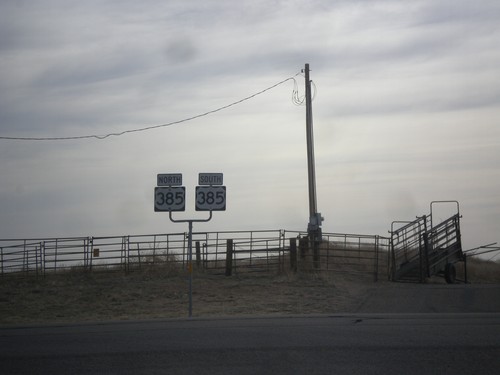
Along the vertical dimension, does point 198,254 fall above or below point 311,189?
below

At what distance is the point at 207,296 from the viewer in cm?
2447

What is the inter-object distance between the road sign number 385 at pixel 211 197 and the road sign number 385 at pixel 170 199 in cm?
41

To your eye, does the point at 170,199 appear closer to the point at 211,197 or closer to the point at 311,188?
the point at 211,197

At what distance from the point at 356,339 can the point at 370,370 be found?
2.24 metres

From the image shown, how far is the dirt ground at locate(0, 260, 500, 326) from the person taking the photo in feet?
67.4

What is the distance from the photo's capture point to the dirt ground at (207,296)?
20.5m

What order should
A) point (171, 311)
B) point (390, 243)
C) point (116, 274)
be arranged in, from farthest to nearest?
point (116, 274) → point (390, 243) → point (171, 311)

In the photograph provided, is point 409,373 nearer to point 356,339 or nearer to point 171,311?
point 356,339

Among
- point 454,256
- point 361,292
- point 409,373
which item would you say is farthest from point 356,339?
point 454,256

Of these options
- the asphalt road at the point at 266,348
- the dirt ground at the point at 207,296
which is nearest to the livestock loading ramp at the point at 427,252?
the dirt ground at the point at 207,296

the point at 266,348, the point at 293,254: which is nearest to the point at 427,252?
the point at 293,254

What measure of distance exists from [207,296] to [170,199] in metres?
7.04

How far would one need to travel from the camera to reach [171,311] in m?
21.4

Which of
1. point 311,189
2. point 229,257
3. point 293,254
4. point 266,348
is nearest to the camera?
point 266,348
